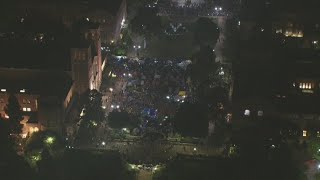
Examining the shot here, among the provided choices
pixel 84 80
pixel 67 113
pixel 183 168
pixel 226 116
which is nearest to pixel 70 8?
pixel 84 80

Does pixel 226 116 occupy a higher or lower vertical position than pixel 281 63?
lower

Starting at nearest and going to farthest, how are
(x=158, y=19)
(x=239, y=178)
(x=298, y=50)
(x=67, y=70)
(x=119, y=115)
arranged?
1. (x=239, y=178)
2. (x=119, y=115)
3. (x=67, y=70)
4. (x=298, y=50)
5. (x=158, y=19)

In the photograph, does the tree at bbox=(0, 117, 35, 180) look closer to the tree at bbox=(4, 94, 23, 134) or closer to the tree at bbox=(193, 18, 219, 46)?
the tree at bbox=(4, 94, 23, 134)

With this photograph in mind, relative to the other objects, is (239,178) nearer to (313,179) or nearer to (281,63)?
(313,179)

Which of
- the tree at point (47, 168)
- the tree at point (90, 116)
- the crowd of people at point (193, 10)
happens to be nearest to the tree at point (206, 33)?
the crowd of people at point (193, 10)

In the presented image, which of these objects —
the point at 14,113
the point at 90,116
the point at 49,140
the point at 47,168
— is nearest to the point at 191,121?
the point at 90,116

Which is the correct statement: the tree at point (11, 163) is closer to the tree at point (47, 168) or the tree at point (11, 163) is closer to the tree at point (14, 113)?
the tree at point (47, 168)
